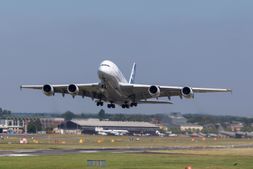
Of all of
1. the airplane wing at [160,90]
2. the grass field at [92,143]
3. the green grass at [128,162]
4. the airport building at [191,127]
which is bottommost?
the green grass at [128,162]

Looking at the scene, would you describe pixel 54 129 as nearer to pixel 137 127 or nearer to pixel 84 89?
pixel 137 127

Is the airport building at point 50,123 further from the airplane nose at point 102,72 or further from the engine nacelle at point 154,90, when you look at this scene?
the airplane nose at point 102,72

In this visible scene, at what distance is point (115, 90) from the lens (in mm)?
75062

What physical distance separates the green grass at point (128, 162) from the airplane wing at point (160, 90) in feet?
26.8

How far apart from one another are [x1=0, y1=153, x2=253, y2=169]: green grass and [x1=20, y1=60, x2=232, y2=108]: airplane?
768 cm

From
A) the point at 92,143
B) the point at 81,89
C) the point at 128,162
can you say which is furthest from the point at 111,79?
the point at 92,143

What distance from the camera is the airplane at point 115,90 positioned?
74062 mm

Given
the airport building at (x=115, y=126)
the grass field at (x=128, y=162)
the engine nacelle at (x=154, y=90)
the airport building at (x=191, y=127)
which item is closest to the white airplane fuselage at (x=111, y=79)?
the engine nacelle at (x=154, y=90)

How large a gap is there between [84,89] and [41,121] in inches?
3386

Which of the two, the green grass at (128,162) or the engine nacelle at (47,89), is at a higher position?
the engine nacelle at (47,89)

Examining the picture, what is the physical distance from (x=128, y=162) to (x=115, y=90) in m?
13.2

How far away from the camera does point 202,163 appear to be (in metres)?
62.9

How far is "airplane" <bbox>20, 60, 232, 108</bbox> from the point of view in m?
74.1

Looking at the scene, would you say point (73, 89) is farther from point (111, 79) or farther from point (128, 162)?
A: point (128, 162)
